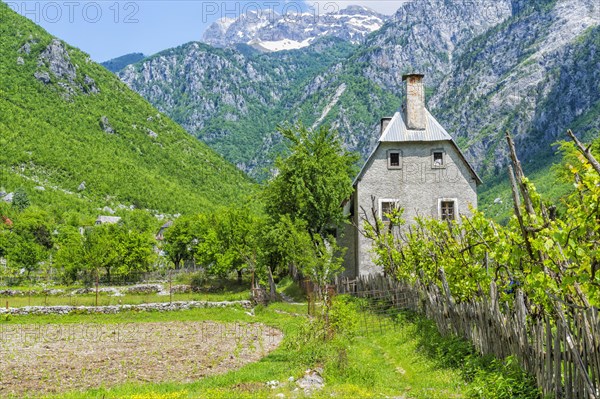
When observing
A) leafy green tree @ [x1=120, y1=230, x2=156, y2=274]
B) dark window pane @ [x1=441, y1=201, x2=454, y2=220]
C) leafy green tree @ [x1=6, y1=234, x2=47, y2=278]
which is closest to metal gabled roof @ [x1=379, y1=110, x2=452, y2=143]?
dark window pane @ [x1=441, y1=201, x2=454, y2=220]

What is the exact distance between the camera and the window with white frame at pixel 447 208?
3541 centimetres

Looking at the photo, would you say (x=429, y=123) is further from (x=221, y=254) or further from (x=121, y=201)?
(x=121, y=201)

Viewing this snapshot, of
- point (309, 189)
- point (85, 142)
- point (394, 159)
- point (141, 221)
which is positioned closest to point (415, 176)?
point (394, 159)

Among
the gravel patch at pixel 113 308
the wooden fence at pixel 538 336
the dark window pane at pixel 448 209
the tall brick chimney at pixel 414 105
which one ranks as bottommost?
the gravel patch at pixel 113 308

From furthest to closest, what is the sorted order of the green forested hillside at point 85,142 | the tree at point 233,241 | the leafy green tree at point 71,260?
the green forested hillside at point 85,142
the leafy green tree at point 71,260
the tree at point 233,241

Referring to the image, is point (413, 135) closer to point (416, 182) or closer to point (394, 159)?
point (394, 159)

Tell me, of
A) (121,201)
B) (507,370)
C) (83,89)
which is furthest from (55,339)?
(83,89)

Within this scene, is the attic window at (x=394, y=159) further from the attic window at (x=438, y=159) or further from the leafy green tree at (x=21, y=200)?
the leafy green tree at (x=21, y=200)

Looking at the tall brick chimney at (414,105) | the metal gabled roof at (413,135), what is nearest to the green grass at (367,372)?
the metal gabled roof at (413,135)

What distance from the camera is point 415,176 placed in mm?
35844

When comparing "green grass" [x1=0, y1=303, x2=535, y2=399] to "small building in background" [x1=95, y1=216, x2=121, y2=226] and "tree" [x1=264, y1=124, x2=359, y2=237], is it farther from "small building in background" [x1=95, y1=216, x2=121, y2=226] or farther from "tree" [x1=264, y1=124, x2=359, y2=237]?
"small building in background" [x1=95, y1=216, x2=121, y2=226]

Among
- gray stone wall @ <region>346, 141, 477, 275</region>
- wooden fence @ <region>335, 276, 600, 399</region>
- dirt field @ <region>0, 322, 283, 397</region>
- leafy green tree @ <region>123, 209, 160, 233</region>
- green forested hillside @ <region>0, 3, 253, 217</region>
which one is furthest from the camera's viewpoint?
green forested hillside @ <region>0, 3, 253, 217</region>

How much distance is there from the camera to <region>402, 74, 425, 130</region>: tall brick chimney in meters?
36.2

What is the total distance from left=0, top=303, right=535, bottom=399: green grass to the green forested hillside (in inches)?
4344
